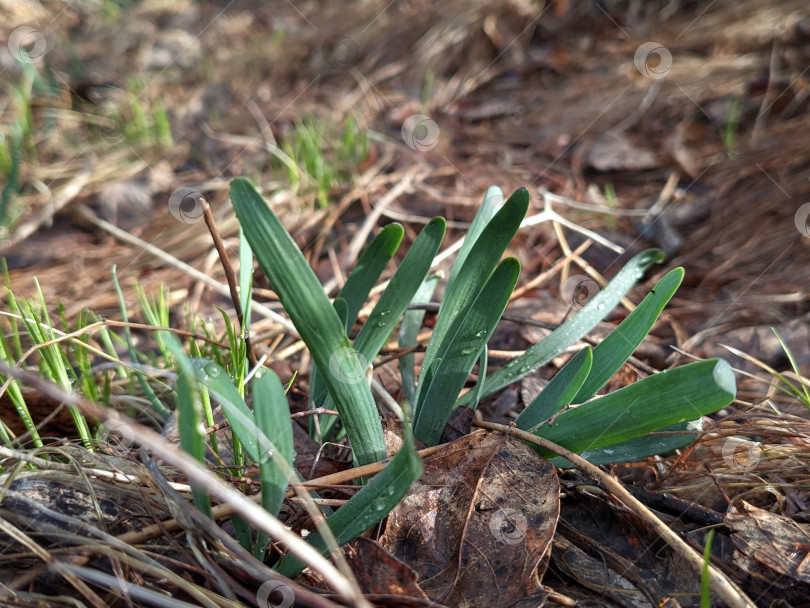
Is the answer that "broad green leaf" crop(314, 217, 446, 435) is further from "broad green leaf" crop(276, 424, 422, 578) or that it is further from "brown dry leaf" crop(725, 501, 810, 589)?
"brown dry leaf" crop(725, 501, 810, 589)

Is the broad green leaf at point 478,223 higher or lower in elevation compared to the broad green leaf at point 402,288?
higher

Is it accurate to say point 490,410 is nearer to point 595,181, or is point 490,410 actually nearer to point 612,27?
point 595,181
